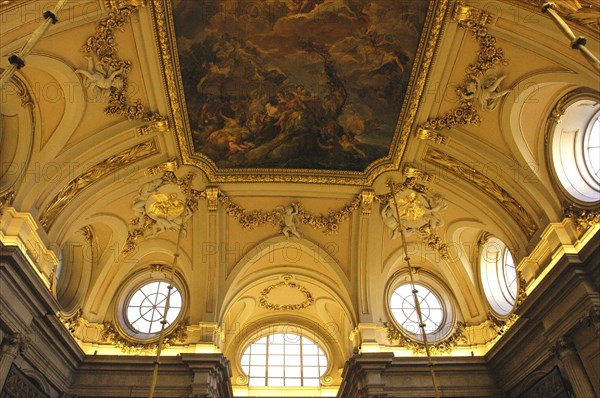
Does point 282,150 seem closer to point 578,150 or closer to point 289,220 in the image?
point 289,220

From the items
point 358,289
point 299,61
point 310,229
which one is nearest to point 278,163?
point 310,229

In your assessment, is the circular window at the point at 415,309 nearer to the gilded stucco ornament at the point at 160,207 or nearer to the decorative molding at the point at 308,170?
the decorative molding at the point at 308,170

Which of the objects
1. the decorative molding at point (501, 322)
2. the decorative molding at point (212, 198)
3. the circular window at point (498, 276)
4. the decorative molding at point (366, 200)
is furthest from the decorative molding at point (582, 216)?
the decorative molding at point (212, 198)

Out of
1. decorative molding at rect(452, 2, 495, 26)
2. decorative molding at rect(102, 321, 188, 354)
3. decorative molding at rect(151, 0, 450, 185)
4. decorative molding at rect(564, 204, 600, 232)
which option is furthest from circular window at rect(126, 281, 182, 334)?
decorative molding at rect(564, 204, 600, 232)

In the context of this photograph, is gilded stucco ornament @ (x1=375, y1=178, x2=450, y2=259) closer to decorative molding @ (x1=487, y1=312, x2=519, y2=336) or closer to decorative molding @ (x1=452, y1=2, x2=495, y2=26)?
decorative molding @ (x1=487, y1=312, x2=519, y2=336)

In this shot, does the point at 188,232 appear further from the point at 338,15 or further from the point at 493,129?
the point at 493,129

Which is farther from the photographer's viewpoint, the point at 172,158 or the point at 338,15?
the point at 172,158

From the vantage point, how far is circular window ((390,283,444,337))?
48.8 ft

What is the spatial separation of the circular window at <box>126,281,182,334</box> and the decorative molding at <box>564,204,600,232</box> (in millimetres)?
10490

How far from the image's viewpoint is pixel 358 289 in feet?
47.7

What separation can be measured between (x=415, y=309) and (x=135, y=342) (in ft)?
26.6

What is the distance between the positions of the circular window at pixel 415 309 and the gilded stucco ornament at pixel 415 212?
5.51ft

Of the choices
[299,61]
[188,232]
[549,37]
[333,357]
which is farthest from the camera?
[333,357]

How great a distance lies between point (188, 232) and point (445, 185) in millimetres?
7184
